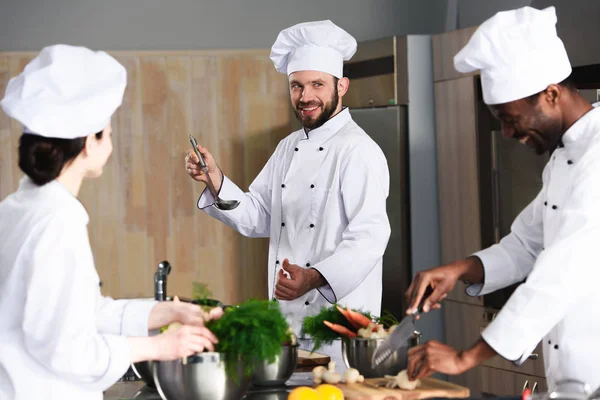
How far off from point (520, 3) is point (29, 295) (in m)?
3.65

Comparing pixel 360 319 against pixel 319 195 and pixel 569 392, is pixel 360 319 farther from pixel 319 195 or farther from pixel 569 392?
pixel 319 195

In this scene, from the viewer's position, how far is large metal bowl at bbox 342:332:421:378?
2010 millimetres

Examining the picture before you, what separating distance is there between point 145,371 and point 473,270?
87 cm

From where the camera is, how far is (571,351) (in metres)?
1.93

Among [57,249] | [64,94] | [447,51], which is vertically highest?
[447,51]

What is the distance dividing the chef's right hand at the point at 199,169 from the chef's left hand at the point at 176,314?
99 cm

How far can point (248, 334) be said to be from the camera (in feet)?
5.88

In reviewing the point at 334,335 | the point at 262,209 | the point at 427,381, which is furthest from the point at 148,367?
the point at 262,209

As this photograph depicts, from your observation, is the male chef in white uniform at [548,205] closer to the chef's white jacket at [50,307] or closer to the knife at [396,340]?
the knife at [396,340]

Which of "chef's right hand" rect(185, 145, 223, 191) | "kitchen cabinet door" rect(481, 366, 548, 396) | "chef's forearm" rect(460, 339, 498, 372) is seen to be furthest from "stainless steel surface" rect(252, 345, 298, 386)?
"kitchen cabinet door" rect(481, 366, 548, 396)

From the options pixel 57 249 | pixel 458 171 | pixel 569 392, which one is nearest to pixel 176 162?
pixel 458 171

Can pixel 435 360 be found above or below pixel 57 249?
below

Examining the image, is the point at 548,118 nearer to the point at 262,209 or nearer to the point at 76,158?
the point at 76,158

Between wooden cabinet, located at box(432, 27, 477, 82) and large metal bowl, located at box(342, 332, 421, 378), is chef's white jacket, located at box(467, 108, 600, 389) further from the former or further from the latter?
wooden cabinet, located at box(432, 27, 477, 82)
